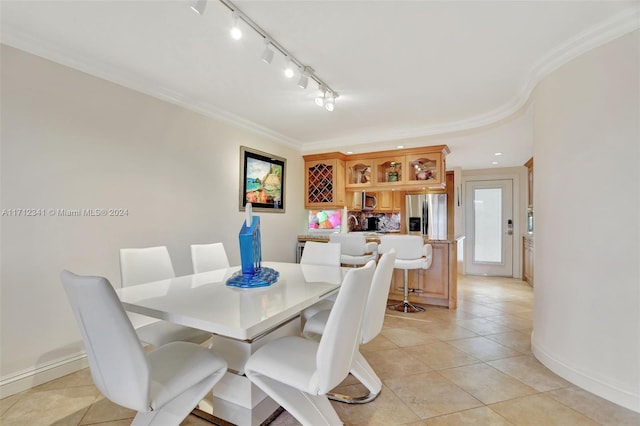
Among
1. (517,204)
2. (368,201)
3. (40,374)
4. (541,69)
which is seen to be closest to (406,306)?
(368,201)

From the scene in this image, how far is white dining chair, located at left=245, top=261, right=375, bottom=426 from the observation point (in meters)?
1.22

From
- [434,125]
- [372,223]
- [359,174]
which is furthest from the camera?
[372,223]

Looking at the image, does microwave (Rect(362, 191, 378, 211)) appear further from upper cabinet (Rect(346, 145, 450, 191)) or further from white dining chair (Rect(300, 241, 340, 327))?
A: white dining chair (Rect(300, 241, 340, 327))

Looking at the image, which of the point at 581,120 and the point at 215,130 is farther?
the point at 215,130

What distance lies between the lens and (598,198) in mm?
1961

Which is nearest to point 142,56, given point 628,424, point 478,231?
point 628,424

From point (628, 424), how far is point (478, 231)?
500 cm

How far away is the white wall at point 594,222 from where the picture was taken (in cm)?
182

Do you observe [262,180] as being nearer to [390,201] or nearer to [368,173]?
[368,173]

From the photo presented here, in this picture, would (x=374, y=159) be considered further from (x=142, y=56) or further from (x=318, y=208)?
(x=142, y=56)

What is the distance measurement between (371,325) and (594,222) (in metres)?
1.62

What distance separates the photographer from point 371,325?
1.78 meters

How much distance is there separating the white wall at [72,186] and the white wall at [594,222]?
3.23 m

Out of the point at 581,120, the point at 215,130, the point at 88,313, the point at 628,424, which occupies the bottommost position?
the point at 628,424
